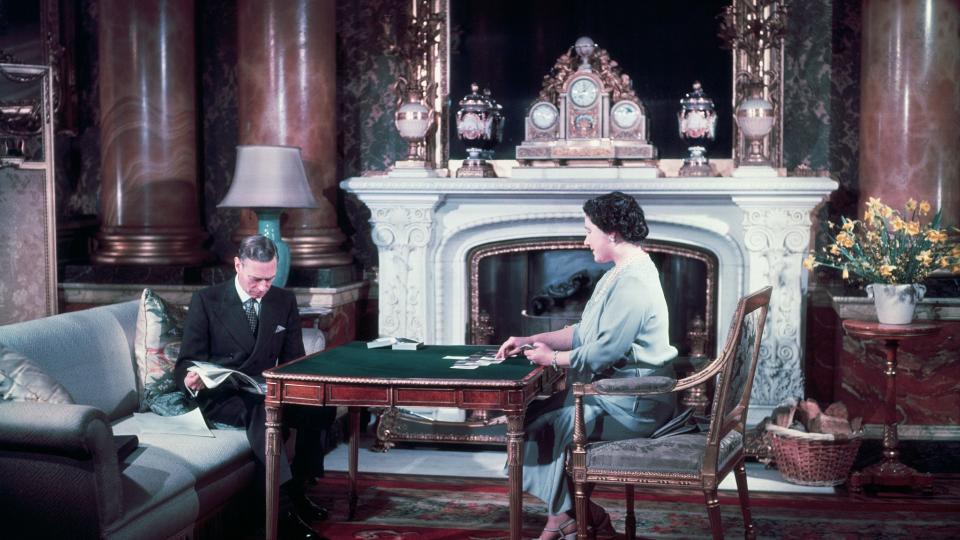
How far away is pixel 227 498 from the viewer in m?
4.39

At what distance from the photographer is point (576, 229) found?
21.1 feet

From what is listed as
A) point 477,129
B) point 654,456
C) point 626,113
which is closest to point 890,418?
point 654,456

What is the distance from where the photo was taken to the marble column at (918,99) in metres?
5.86

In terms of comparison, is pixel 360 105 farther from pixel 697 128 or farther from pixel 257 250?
pixel 257 250

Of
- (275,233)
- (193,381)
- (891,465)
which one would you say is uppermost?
(275,233)

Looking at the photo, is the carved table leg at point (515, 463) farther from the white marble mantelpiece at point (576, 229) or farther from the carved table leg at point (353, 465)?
the white marble mantelpiece at point (576, 229)

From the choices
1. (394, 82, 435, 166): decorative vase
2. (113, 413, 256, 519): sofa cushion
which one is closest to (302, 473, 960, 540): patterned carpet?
(113, 413, 256, 519): sofa cushion

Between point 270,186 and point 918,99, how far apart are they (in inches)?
137

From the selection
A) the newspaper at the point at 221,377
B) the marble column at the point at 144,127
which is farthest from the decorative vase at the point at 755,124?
the marble column at the point at 144,127

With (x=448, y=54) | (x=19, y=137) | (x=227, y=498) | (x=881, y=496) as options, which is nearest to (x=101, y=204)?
(x=19, y=137)

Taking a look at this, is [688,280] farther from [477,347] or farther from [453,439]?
[477,347]

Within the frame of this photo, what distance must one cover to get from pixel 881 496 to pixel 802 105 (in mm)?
2285

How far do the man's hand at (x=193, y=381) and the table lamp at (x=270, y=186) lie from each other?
5.38 feet

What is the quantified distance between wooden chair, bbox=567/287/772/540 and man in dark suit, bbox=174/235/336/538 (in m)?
1.15
